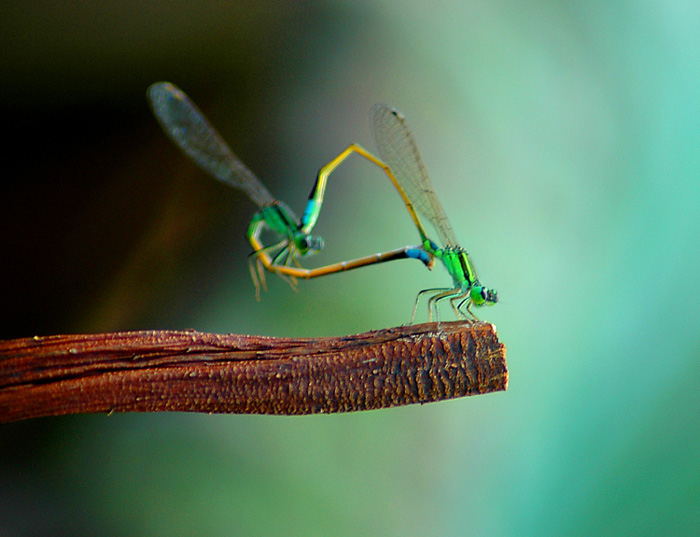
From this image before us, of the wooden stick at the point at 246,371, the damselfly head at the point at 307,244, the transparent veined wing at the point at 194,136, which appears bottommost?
the wooden stick at the point at 246,371

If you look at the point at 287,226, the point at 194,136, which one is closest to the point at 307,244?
the point at 287,226

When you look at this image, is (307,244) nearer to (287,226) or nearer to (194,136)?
(287,226)

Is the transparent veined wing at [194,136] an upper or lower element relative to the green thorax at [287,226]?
upper

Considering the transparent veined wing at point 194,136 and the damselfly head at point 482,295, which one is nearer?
the damselfly head at point 482,295

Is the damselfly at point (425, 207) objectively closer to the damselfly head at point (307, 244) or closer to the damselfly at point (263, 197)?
the damselfly at point (263, 197)

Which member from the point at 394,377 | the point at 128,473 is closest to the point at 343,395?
the point at 394,377

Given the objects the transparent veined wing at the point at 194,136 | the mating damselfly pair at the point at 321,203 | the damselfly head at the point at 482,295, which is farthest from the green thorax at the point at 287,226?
the damselfly head at the point at 482,295

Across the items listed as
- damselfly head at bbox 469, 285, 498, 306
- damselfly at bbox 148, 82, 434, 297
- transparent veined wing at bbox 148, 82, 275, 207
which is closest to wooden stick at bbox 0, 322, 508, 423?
damselfly head at bbox 469, 285, 498, 306
